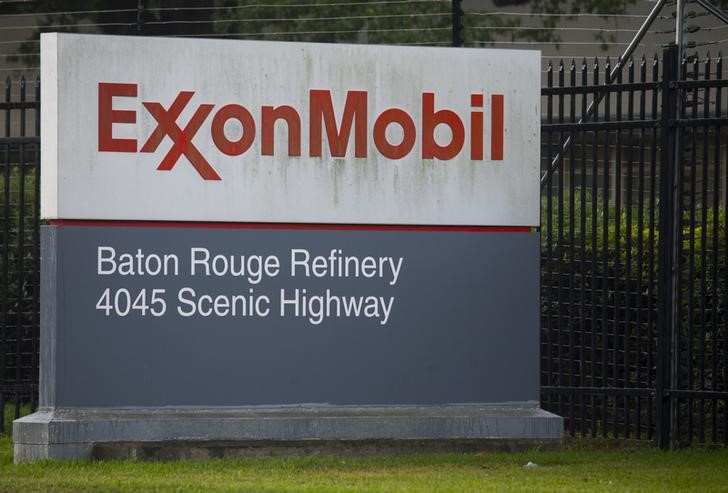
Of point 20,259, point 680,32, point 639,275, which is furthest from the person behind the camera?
point 680,32

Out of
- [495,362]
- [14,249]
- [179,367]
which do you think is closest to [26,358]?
[14,249]

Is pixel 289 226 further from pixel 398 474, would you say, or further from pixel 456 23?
pixel 456 23

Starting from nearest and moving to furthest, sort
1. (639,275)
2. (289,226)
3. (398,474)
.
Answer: (398,474) → (289,226) → (639,275)

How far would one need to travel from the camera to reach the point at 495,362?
947cm

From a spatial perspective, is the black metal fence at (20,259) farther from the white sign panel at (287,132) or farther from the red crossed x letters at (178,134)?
the red crossed x letters at (178,134)

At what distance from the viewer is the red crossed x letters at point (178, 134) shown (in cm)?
895

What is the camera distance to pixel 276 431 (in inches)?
355

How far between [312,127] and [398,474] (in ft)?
7.97

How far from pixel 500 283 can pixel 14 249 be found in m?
4.96

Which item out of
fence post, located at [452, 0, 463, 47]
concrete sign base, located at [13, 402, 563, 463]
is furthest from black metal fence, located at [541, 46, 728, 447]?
fence post, located at [452, 0, 463, 47]

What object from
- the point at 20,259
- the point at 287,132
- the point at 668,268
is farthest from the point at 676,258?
the point at 20,259

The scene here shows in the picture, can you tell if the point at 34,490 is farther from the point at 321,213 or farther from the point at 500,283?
the point at 500,283

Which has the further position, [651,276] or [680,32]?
[680,32]

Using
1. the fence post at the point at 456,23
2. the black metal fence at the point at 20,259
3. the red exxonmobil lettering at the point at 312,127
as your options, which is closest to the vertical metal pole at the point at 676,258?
the red exxonmobil lettering at the point at 312,127
